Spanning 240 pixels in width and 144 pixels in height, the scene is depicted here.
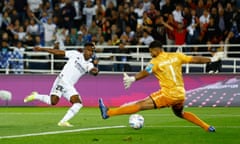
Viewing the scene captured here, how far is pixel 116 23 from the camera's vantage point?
108ft

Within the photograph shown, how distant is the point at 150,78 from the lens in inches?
1151

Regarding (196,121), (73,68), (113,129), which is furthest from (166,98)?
(73,68)

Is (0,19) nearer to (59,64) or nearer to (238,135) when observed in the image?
(59,64)

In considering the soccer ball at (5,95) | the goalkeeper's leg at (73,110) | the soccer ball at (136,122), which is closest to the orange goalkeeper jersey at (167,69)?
the soccer ball at (136,122)

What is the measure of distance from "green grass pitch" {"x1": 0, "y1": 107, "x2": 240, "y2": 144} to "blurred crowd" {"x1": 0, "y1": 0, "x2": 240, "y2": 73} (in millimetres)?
5652

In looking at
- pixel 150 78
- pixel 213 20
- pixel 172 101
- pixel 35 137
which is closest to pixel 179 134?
pixel 172 101

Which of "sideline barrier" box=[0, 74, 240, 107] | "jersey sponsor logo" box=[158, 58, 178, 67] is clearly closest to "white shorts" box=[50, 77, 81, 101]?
"jersey sponsor logo" box=[158, 58, 178, 67]

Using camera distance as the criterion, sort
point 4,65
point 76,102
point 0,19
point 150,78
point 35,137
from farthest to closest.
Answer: point 0,19 < point 4,65 < point 150,78 < point 76,102 < point 35,137

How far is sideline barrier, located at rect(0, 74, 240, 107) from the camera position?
28359 mm

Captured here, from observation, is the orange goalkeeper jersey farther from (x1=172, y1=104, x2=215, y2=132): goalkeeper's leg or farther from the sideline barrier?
the sideline barrier

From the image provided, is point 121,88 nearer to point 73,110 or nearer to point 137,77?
point 73,110

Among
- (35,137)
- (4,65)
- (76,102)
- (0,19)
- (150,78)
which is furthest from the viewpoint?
(0,19)

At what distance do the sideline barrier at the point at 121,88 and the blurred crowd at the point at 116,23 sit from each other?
6.55 feet

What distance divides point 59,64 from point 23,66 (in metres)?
1.46
